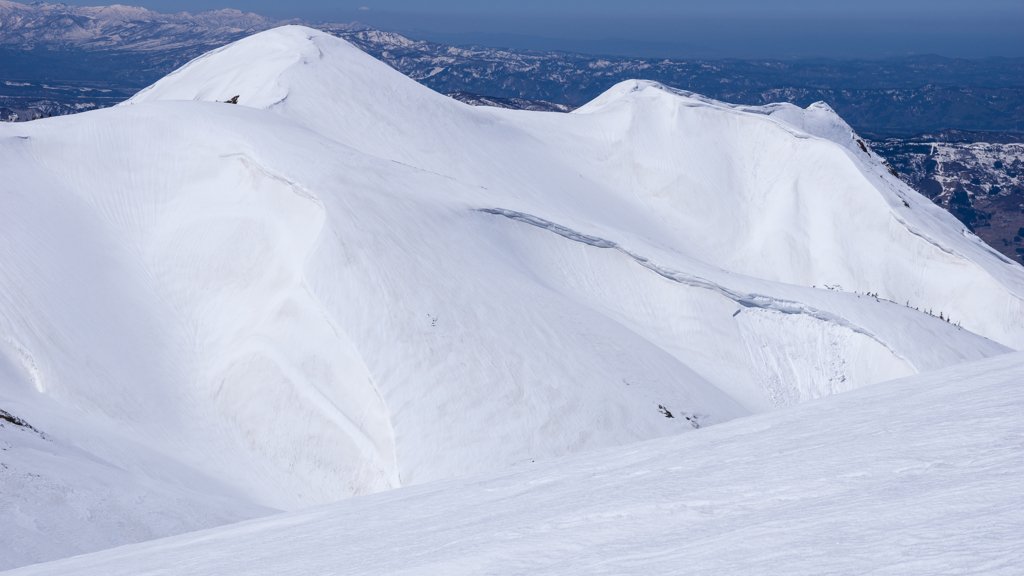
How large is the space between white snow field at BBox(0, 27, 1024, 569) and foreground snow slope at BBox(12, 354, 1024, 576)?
3.90 feet

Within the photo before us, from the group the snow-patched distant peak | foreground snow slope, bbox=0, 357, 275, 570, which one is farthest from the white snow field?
the snow-patched distant peak

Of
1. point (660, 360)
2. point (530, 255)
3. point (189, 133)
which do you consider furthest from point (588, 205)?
point (189, 133)

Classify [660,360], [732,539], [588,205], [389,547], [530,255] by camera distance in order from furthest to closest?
[588,205]
[530,255]
[660,360]
[389,547]
[732,539]

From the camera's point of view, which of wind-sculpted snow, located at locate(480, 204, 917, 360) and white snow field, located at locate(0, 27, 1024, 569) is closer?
white snow field, located at locate(0, 27, 1024, 569)

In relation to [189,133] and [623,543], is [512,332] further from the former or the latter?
[189,133]

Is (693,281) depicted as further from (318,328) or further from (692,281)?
(318,328)

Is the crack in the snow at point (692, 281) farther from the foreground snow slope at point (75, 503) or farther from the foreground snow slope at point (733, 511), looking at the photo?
the foreground snow slope at point (733, 511)

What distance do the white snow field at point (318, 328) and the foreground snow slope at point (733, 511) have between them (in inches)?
46.8

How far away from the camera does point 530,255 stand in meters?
20.4

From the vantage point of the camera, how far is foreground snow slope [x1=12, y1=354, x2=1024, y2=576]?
3539 millimetres

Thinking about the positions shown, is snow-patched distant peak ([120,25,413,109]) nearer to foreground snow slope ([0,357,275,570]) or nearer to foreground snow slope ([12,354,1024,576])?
foreground snow slope ([0,357,275,570])

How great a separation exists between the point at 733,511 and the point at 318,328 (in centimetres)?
1236

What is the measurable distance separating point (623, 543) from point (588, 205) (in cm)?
2699

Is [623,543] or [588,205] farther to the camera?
[588,205]
